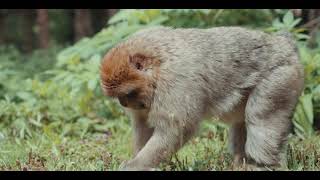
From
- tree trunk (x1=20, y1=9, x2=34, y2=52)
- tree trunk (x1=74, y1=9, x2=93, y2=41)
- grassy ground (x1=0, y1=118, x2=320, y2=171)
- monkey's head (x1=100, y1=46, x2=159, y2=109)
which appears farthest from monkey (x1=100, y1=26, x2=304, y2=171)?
tree trunk (x1=20, y1=9, x2=34, y2=52)

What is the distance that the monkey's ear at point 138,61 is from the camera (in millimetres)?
6441

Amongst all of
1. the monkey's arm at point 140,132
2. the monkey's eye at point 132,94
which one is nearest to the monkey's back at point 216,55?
the monkey's eye at point 132,94

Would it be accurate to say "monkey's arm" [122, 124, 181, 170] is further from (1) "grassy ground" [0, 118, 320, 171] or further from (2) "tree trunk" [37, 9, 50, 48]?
(2) "tree trunk" [37, 9, 50, 48]

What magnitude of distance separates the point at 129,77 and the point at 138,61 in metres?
0.19

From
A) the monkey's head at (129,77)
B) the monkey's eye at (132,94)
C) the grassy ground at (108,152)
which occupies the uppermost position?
the monkey's head at (129,77)

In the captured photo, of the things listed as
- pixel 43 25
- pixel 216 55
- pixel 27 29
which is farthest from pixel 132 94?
pixel 27 29

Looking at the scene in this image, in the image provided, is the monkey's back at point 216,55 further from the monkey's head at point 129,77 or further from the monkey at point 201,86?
the monkey's head at point 129,77

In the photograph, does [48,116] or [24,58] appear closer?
[48,116]

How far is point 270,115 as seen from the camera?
6789mm

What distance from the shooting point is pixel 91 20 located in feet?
71.1

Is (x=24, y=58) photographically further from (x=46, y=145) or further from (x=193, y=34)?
(x=193, y=34)

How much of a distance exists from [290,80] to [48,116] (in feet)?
14.2

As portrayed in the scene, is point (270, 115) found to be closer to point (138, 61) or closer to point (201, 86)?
point (201, 86)
